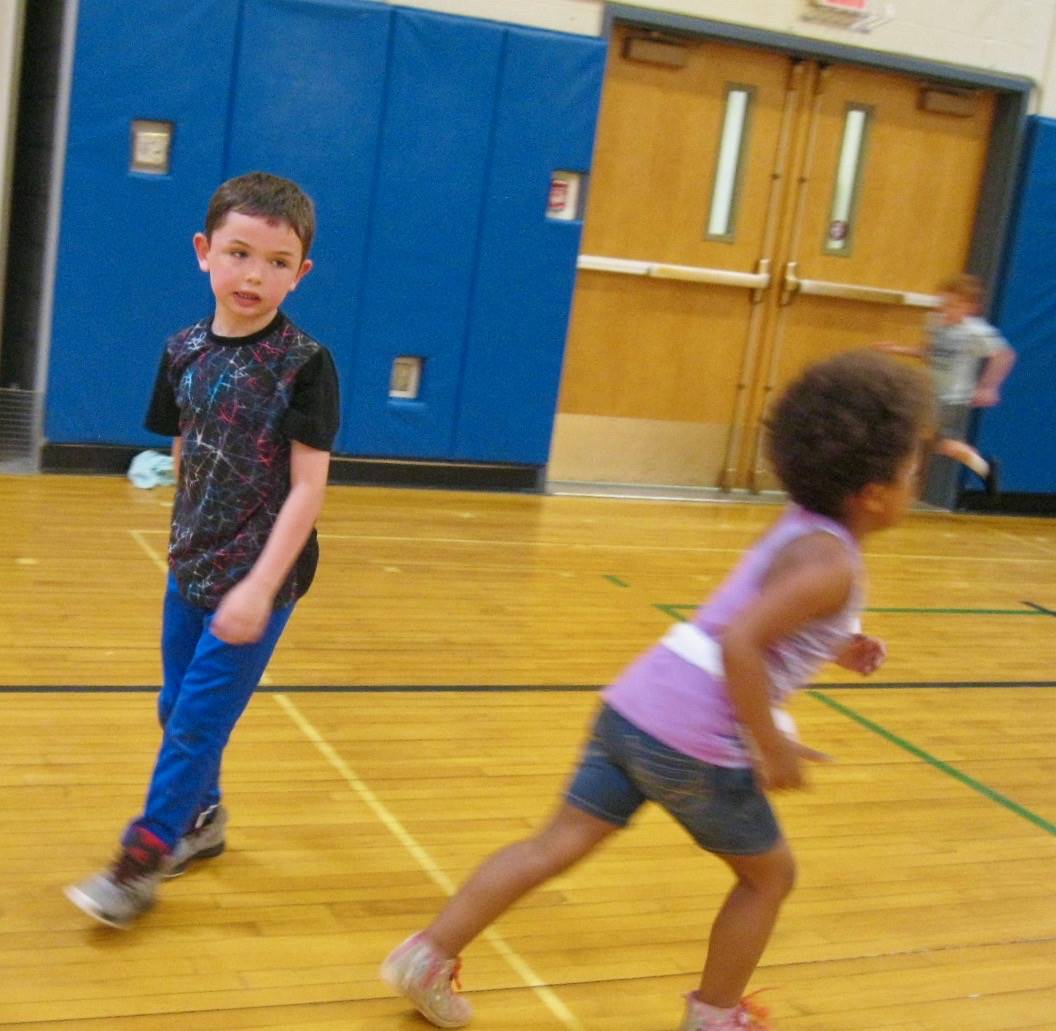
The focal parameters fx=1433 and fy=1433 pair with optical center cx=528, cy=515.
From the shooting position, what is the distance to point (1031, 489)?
25.1 feet

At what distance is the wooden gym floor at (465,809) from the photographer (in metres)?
2.14

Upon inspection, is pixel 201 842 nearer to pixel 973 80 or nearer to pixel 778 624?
pixel 778 624

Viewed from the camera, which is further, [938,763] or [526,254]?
[526,254]

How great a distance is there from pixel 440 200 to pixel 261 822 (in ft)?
13.0

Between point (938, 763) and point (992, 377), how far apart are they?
12.2 ft

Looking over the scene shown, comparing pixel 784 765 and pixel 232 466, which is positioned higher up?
pixel 232 466

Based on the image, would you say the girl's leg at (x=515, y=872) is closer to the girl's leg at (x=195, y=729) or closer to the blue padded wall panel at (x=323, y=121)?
the girl's leg at (x=195, y=729)

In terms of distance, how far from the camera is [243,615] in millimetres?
1988

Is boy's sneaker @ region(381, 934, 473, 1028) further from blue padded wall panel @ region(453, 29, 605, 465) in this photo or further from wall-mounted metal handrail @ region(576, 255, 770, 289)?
wall-mounted metal handrail @ region(576, 255, 770, 289)

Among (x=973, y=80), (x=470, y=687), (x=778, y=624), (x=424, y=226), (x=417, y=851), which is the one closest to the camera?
(x=778, y=624)

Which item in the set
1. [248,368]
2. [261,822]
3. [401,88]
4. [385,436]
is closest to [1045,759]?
[261,822]

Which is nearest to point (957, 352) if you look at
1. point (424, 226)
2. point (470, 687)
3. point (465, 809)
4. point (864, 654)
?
point (424, 226)

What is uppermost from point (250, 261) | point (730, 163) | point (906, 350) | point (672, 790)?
point (730, 163)

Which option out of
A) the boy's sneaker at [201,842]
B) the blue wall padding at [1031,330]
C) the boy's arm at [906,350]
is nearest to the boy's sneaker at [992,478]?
the blue wall padding at [1031,330]
